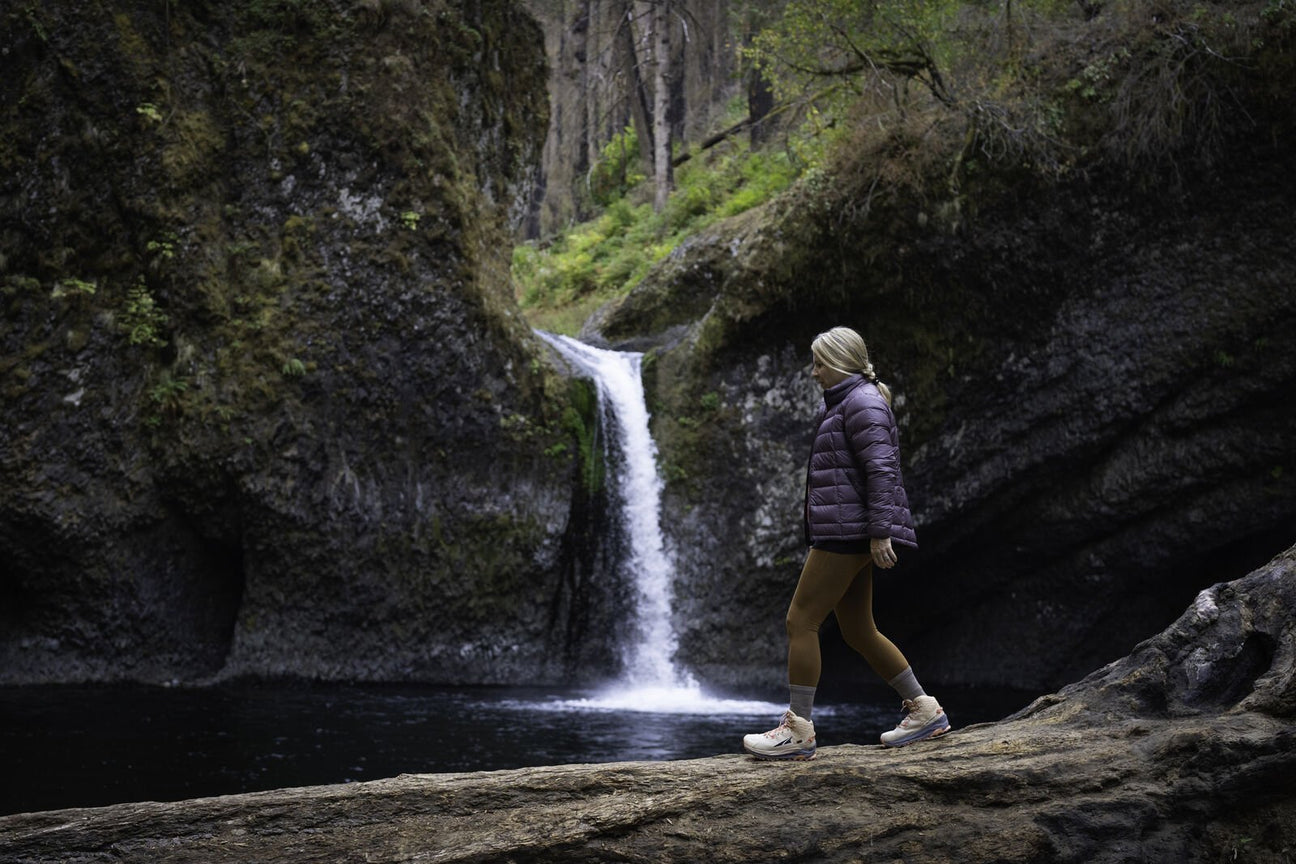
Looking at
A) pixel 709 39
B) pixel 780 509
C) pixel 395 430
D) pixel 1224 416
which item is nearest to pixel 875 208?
pixel 780 509

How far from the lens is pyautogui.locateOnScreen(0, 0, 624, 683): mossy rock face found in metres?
11.5

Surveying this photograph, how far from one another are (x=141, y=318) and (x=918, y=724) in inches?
420

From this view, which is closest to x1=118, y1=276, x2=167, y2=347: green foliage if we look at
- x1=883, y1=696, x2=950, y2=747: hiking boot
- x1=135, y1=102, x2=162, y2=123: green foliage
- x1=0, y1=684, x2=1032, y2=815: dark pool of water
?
x1=135, y1=102, x2=162, y2=123: green foliage

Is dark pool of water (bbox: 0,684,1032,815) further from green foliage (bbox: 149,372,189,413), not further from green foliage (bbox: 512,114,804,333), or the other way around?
green foliage (bbox: 512,114,804,333)

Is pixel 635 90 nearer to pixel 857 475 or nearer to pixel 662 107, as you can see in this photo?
pixel 662 107

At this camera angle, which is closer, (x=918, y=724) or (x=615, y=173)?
(x=918, y=724)

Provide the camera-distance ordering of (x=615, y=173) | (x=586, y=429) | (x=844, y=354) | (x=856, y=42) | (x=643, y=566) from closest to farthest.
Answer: (x=844, y=354), (x=643, y=566), (x=586, y=429), (x=856, y=42), (x=615, y=173)

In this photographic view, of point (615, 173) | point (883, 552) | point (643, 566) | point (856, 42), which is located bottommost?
point (883, 552)

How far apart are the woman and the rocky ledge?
366mm

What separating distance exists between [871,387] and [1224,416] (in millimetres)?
10366

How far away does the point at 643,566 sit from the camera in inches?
561

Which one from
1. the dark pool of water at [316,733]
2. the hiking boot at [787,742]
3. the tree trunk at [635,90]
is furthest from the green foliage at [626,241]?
the hiking boot at [787,742]

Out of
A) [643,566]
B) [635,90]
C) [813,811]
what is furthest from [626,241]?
[813,811]

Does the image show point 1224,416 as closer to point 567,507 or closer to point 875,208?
point 875,208
